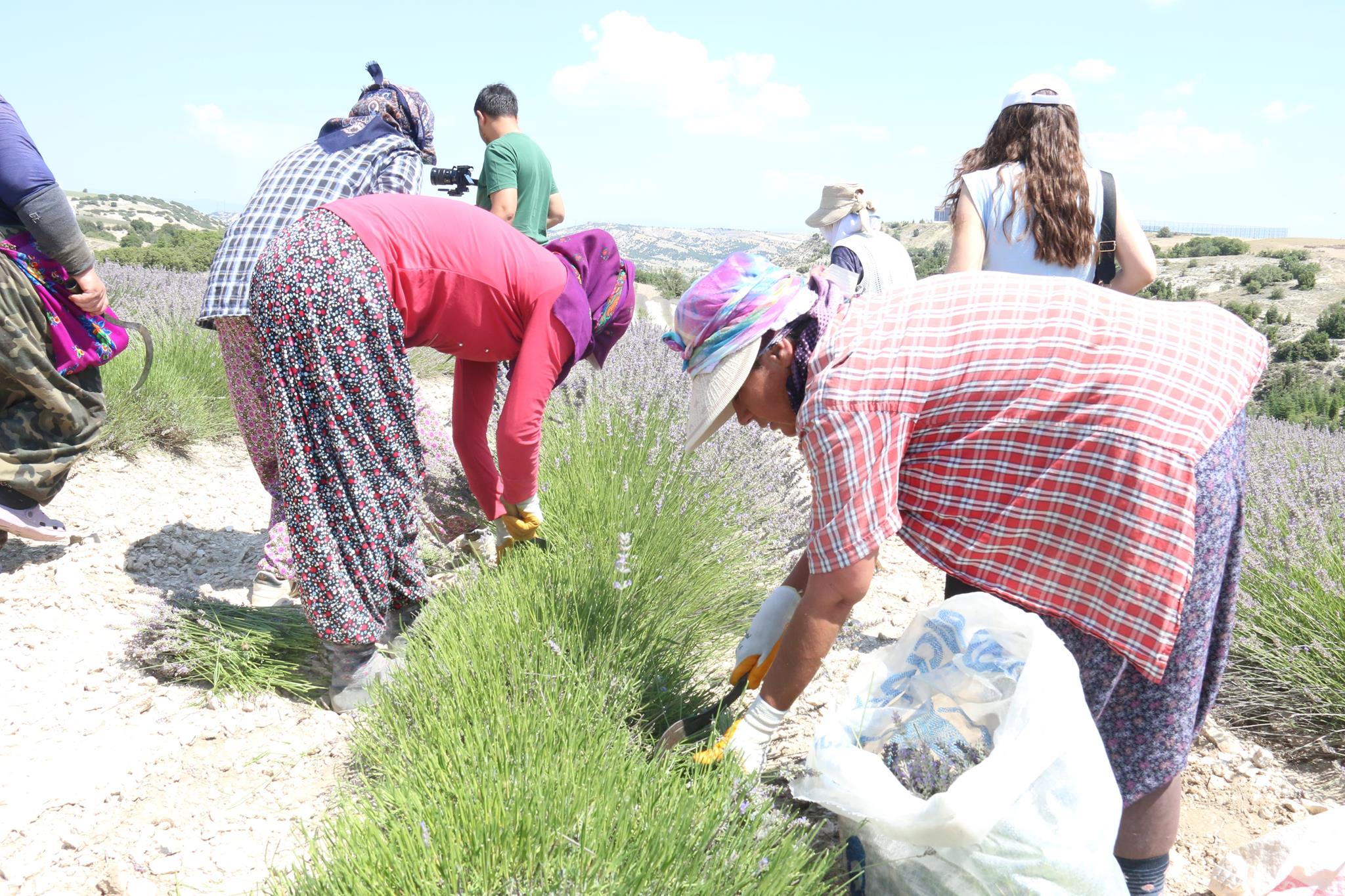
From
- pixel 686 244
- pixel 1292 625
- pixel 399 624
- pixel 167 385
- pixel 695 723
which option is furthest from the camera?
pixel 686 244

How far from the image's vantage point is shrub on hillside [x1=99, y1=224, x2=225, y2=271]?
10.1 m

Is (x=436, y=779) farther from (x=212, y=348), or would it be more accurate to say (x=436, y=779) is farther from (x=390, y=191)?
(x=212, y=348)

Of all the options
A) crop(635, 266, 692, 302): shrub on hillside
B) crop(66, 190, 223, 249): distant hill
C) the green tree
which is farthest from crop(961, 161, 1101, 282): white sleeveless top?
crop(66, 190, 223, 249): distant hill

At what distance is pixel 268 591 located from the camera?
2.48 m

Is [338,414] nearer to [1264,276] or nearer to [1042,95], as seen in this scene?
[1042,95]

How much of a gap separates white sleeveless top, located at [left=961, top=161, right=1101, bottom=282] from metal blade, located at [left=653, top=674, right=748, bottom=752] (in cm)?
130

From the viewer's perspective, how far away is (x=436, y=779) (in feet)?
4.61

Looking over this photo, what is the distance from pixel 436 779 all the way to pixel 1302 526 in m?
2.77

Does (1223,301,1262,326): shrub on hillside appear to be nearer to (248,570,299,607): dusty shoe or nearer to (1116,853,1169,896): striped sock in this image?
(1116,853,1169,896): striped sock

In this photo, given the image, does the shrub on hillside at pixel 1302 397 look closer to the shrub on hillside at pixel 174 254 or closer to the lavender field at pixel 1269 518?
the lavender field at pixel 1269 518

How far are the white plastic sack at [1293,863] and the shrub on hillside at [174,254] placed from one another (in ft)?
32.1

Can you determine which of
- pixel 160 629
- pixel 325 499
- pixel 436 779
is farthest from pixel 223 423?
pixel 436 779

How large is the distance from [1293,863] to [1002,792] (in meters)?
0.74

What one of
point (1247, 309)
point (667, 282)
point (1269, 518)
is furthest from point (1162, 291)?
point (1269, 518)
